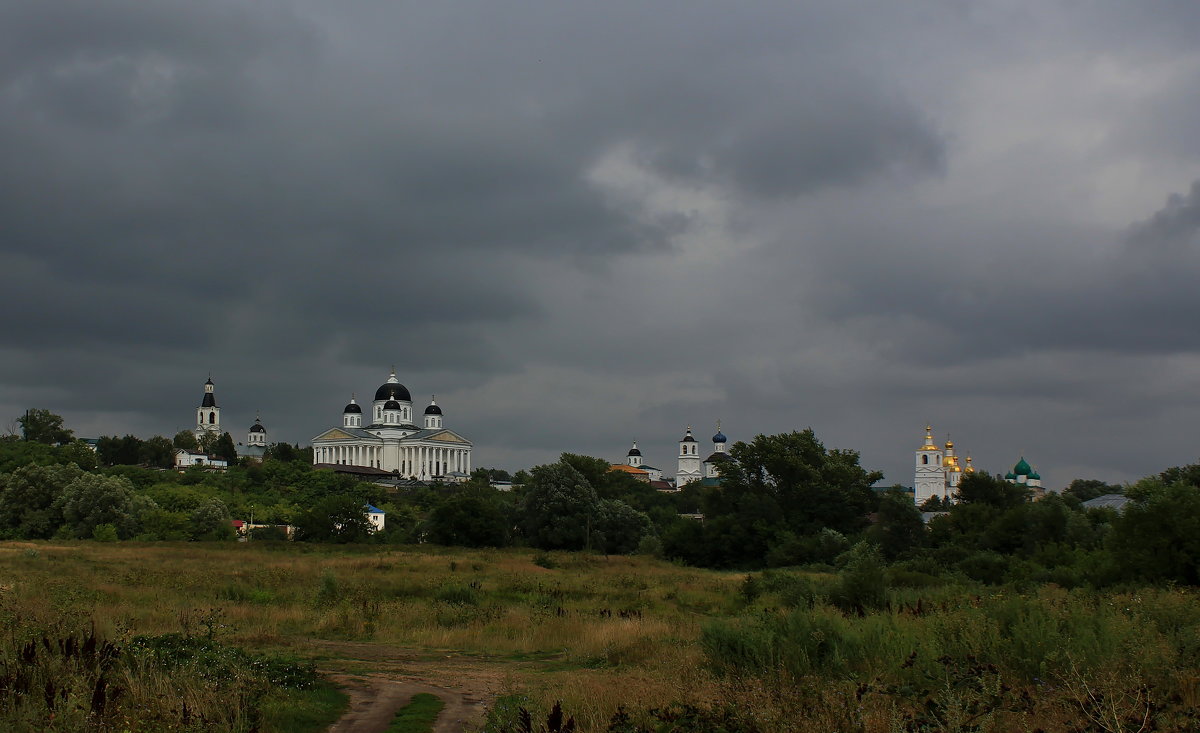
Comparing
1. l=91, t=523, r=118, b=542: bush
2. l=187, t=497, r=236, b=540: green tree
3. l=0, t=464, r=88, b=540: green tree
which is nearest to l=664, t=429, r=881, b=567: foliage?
l=187, t=497, r=236, b=540: green tree

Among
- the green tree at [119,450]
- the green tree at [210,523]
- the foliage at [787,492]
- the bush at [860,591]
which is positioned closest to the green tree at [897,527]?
the foliage at [787,492]

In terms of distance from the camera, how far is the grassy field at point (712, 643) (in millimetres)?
9031

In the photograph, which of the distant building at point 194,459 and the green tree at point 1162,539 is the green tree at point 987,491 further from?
the distant building at point 194,459

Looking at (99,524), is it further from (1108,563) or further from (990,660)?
(990,660)

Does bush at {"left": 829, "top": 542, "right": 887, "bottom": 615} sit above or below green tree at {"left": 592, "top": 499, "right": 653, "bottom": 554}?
above

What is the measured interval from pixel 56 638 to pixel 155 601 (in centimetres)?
1068

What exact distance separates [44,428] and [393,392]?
183 feet

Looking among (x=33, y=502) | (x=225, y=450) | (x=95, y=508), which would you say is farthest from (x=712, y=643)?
(x=225, y=450)

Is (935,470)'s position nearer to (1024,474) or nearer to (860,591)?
(1024,474)

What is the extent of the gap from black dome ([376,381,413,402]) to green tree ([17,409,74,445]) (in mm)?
50227

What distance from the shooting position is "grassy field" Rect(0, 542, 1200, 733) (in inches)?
356

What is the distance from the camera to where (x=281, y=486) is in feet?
356

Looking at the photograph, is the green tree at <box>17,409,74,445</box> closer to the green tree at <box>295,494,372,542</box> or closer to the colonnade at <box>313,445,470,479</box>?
the colonnade at <box>313,445,470,479</box>

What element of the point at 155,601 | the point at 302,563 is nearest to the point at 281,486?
the point at 302,563
